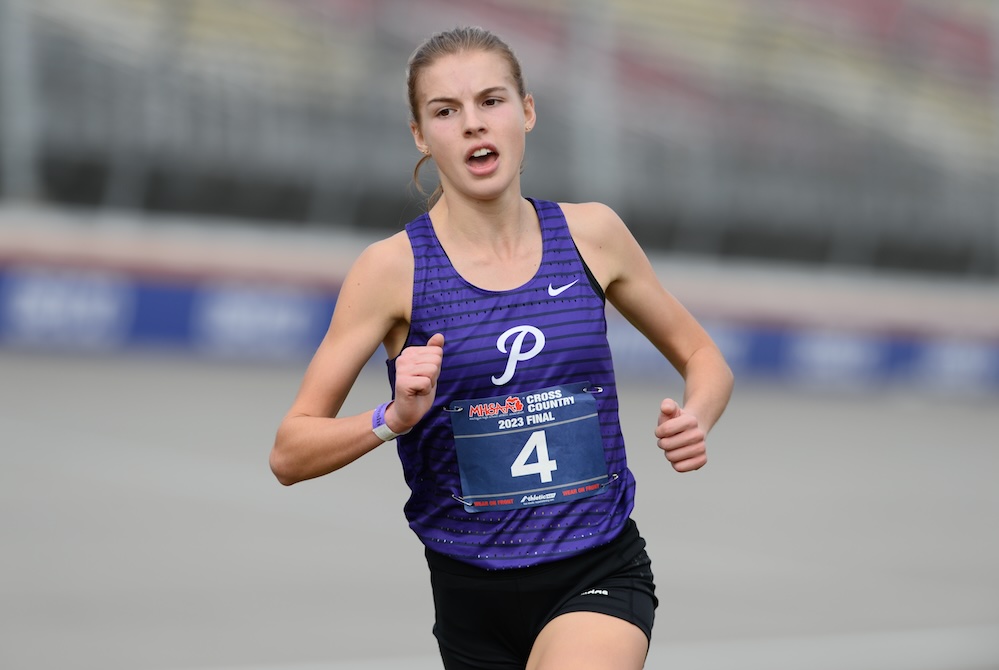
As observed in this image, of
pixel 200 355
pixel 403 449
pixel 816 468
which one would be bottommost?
pixel 403 449

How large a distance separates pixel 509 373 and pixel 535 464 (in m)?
0.20

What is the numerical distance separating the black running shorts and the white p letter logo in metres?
0.40

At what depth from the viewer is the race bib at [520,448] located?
3.14 meters

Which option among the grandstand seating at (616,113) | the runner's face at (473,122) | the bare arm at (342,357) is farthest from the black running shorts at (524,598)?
the grandstand seating at (616,113)

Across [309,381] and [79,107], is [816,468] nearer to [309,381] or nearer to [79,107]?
[79,107]

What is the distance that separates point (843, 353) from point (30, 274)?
8.92 m

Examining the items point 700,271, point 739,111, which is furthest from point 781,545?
point 739,111

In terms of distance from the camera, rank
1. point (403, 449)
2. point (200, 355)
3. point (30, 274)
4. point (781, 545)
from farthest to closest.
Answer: point (200, 355)
point (30, 274)
point (781, 545)
point (403, 449)

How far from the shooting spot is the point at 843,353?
678 inches

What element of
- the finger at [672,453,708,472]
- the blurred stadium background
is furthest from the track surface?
the finger at [672,453,708,472]

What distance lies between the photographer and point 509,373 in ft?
10.3

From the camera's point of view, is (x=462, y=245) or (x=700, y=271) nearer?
(x=462, y=245)

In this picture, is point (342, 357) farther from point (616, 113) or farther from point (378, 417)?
point (616, 113)

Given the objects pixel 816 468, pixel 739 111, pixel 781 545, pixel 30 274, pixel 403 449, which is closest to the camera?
pixel 403 449
